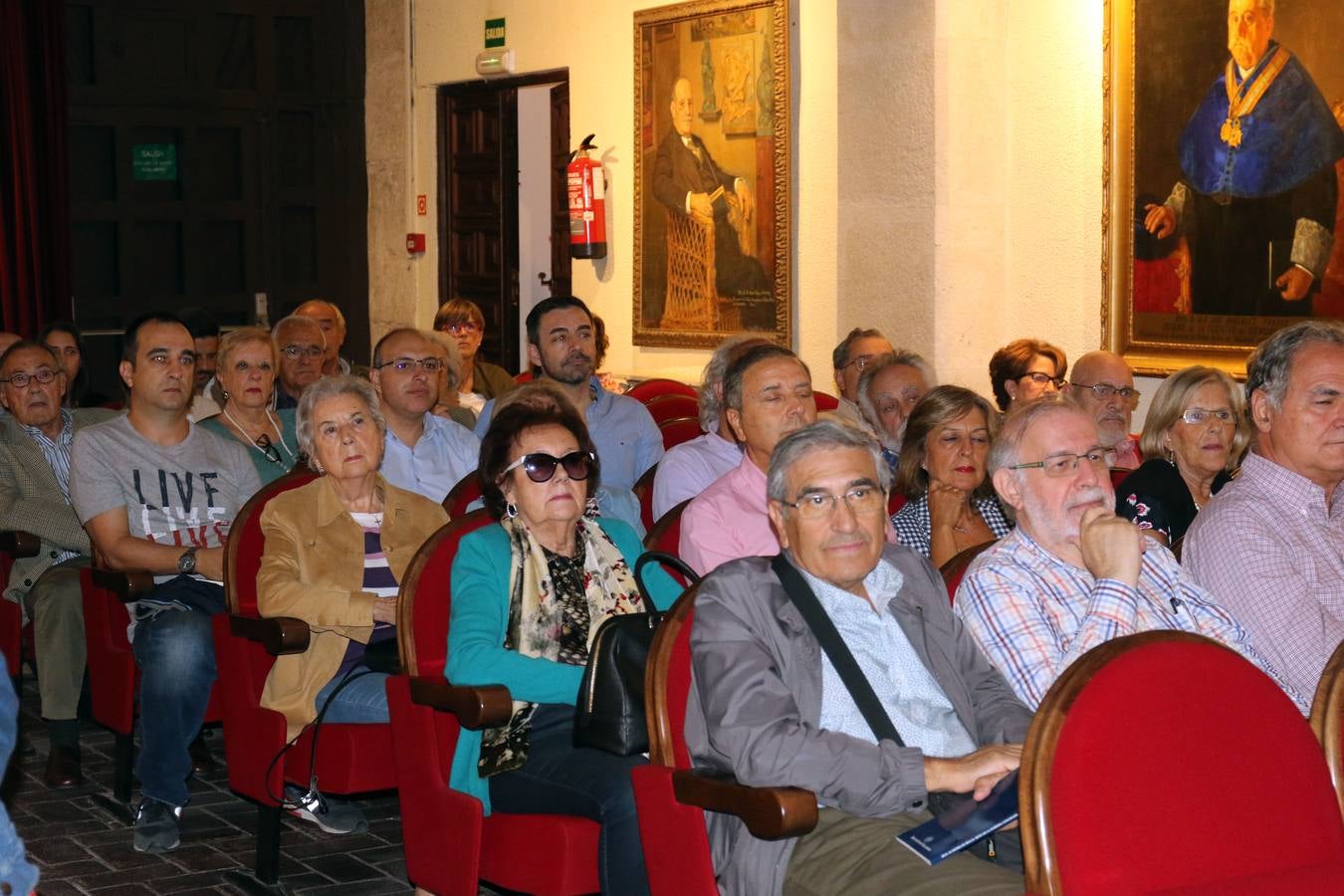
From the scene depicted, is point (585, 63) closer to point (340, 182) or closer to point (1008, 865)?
point (340, 182)

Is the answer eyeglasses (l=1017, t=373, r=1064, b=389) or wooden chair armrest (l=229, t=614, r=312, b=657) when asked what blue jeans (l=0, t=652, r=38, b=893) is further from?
eyeglasses (l=1017, t=373, r=1064, b=389)

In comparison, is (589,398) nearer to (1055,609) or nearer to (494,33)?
(1055,609)

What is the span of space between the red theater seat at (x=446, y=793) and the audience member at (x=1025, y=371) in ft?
11.6

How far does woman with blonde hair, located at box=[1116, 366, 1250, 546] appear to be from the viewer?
14.7ft

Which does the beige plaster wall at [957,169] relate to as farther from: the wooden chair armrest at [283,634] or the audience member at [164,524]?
the wooden chair armrest at [283,634]

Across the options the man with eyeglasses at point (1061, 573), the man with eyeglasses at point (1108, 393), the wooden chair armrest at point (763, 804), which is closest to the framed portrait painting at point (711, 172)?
the man with eyeglasses at point (1108, 393)

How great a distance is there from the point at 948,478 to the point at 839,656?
174cm

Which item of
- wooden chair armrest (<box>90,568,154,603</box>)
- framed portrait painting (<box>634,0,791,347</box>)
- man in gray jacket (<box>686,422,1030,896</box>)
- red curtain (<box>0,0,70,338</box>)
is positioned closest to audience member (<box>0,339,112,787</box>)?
wooden chair armrest (<box>90,568,154,603</box>)

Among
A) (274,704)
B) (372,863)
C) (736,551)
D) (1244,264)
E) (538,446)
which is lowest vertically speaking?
(372,863)

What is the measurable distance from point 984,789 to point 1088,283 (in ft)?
17.9

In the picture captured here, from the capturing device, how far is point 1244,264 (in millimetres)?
6992

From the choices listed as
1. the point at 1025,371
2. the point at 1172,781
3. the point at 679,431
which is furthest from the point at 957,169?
the point at 1172,781

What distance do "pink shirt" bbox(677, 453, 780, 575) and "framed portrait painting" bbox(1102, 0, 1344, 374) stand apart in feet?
12.0

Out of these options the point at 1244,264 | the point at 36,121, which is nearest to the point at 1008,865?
the point at 1244,264
